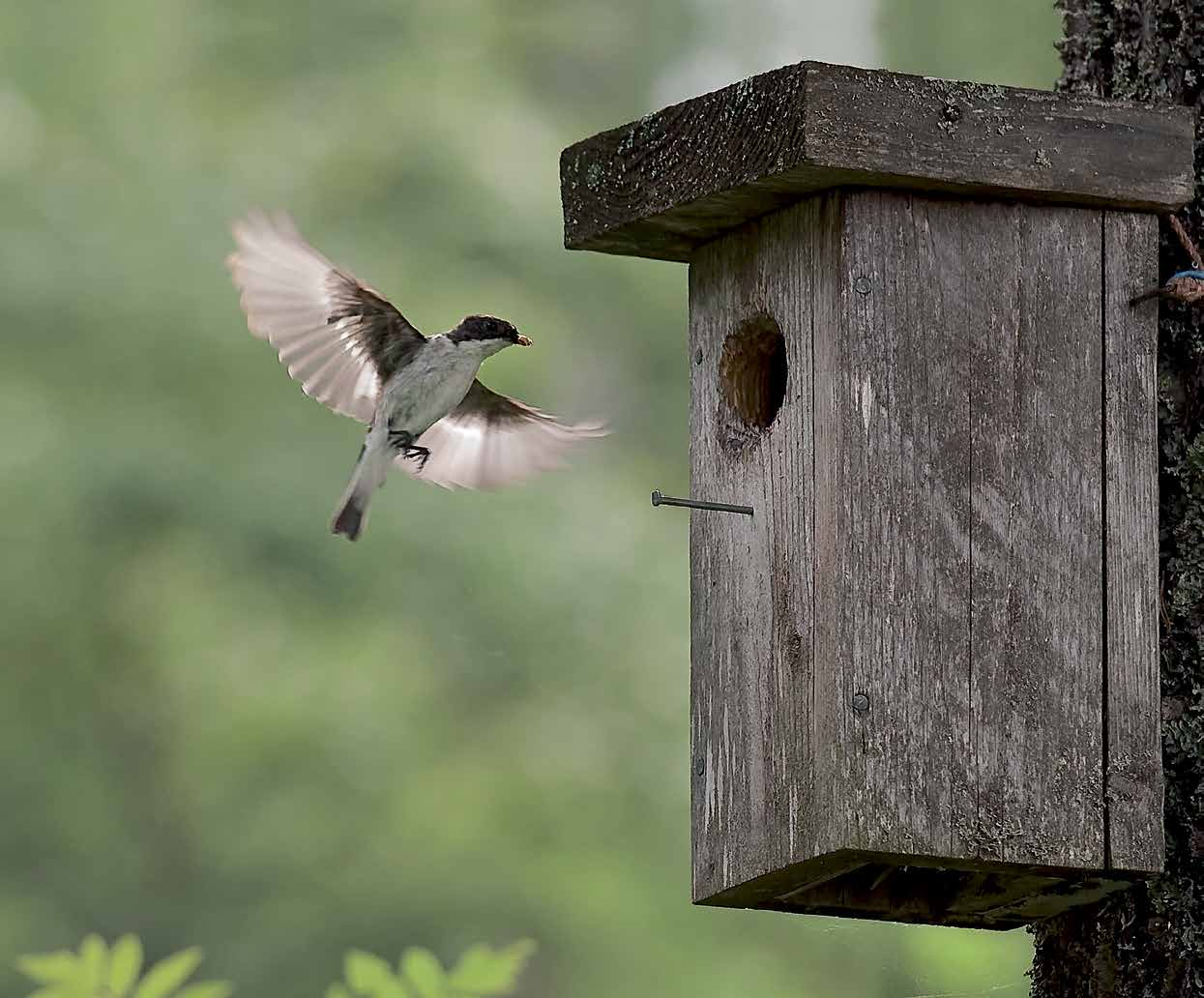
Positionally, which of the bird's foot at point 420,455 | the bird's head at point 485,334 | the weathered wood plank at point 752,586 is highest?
the bird's head at point 485,334

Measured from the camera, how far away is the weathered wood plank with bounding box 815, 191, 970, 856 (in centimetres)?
280

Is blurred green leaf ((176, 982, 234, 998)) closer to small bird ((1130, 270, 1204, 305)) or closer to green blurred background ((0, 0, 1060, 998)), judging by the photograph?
small bird ((1130, 270, 1204, 305))

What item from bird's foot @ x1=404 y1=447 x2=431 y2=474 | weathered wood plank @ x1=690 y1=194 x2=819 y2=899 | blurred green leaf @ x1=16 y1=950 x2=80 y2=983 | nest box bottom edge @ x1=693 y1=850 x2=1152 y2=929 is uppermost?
bird's foot @ x1=404 y1=447 x2=431 y2=474

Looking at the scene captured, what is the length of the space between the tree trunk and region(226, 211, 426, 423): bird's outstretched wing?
4.32 ft

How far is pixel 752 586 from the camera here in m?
3.03

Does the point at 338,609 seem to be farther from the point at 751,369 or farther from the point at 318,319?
the point at 751,369

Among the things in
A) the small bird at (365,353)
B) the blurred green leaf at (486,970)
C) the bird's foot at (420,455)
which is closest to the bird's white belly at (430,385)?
the small bird at (365,353)

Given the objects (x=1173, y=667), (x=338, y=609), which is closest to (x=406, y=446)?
(x=1173, y=667)

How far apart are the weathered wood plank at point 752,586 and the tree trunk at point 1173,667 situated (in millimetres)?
479

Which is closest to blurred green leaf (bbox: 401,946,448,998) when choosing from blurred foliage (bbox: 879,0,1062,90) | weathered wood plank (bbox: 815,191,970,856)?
weathered wood plank (bbox: 815,191,970,856)

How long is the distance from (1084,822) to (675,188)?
0.93 metres

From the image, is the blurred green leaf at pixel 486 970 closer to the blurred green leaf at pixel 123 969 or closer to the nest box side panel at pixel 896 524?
the blurred green leaf at pixel 123 969

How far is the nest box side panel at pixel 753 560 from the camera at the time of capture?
2910 millimetres

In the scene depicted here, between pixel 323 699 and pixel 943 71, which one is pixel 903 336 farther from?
pixel 943 71
